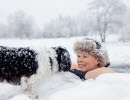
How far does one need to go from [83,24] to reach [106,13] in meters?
9.85

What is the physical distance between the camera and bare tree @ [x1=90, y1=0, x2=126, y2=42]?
127ft

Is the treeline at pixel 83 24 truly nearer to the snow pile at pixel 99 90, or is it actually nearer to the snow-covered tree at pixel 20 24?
the snow-covered tree at pixel 20 24

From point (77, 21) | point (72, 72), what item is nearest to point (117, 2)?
point (77, 21)

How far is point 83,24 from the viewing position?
1946 inches

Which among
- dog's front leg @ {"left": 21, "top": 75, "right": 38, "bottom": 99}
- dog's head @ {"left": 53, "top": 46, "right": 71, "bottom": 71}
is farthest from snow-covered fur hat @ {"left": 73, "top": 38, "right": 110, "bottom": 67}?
dog's front leg @ {"left": 21, "top": 75, "right": 38, "bottom": 99}

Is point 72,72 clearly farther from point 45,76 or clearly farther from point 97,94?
point 97,94

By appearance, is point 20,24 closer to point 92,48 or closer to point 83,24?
point 83,24

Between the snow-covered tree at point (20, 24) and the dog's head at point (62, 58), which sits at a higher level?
the snow-covered tree at point (20, 24)

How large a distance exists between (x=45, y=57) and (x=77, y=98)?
1417 mm

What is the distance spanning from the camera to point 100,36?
4078 centimetres

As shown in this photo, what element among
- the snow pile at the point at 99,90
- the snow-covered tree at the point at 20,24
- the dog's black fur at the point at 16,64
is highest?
the snow-covered tree at the point at 20,24

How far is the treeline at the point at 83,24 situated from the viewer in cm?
3931

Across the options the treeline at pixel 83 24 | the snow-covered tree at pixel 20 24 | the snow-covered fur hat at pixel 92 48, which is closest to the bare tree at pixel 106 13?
the treeline at pixel 83 24

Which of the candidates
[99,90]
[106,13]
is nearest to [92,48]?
[99,90]
